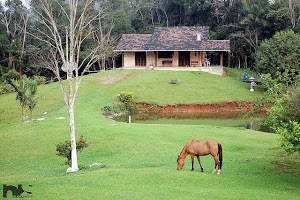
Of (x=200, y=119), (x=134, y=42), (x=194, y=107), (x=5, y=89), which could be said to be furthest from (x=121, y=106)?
(x=134, y=42)

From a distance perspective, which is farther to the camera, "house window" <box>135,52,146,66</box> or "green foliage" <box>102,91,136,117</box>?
"house window" <box>135,52,146,66</box>

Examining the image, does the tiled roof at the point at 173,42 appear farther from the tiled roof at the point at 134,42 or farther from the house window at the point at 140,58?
the house window at the point at 140,58

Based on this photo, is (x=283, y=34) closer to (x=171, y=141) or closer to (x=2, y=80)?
(x=171, y=141)

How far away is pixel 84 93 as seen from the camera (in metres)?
46.2

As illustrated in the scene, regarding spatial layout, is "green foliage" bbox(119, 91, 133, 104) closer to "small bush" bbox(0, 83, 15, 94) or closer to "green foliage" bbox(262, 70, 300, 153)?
"small bush" bbox(0, 83, 15, 94)

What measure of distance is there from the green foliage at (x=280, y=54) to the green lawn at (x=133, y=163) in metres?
20.0

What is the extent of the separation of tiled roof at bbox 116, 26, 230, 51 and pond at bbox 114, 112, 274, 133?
17.7 metres

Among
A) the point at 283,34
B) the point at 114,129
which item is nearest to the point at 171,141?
the point at 114,129

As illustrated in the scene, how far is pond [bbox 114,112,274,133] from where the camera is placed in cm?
3513

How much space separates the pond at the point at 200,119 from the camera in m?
35.1

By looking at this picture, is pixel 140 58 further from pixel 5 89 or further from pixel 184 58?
pixel 5 89

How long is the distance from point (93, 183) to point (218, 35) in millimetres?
59166

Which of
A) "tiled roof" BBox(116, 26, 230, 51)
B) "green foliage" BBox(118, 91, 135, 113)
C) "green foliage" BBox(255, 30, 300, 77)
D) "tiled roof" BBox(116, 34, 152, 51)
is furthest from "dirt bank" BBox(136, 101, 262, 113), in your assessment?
"tiled roof" BBox(116, 34, 152, 51)

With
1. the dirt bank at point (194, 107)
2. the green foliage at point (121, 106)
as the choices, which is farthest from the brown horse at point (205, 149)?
the dirt bank at point (194, 107)
